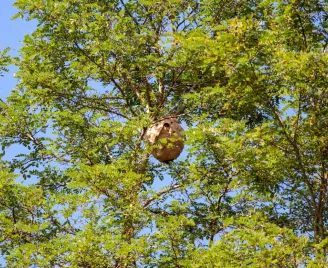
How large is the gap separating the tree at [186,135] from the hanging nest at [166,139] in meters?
0.29

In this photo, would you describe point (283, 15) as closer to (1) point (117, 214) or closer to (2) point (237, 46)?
(2) point (237, 46)

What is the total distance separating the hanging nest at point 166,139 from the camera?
40.9 feet

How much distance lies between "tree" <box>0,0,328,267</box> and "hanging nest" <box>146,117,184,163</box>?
29 centimetres

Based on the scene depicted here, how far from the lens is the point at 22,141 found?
47.0 feet

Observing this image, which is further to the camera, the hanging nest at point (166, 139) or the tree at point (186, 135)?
the hanging nest at point (166, 139)

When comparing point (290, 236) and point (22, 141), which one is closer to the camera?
point (290, 236)

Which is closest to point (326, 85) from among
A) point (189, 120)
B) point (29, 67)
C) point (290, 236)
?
point (290, 236)

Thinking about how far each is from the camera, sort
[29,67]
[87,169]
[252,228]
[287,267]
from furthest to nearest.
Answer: [29,67] < [87,169] < [252,228] < [287,267]

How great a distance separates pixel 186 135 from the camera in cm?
1131

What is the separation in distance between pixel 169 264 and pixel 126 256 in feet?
3.29

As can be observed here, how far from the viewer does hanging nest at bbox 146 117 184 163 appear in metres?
12.5

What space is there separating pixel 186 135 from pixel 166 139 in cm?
131

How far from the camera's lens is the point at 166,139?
12570mm

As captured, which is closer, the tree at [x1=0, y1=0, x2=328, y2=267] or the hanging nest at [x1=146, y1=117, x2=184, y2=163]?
the tree at [x1=0, y1=0, x2=328, y2=267]
